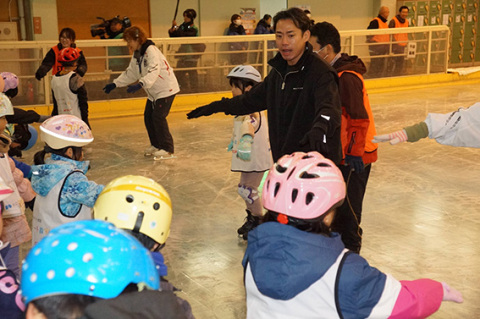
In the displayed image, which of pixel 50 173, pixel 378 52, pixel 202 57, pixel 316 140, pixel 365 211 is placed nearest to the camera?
pixel 316 140

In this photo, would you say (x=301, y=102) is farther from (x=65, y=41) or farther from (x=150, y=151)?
(x=65, y=41)

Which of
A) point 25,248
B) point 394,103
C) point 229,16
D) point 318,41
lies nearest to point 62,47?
point 25,248

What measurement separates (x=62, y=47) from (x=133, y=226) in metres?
6.85

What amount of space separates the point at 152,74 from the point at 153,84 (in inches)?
8.2

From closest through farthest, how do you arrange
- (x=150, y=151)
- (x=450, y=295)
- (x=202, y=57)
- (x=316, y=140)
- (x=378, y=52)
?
(x=450, y=295) < (x=316, y=140) < (x=150, y=151) < (x=202, y=57) < (x=378, y=52)

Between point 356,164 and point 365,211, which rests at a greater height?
point 356,164

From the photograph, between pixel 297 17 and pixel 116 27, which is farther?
pixel 116 27

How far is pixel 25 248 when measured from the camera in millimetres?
5027

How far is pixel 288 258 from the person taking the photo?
2.08m

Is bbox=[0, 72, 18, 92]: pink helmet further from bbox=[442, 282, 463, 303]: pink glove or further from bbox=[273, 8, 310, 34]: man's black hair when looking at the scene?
bbox=[442, 282, 463, 303]: pink glove

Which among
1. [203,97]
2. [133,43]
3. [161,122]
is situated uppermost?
[133,43]

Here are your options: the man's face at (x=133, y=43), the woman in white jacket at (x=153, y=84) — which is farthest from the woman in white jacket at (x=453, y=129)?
the man's face at (x=133, y=43)

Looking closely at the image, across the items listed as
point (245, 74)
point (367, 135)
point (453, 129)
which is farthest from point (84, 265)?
point (245, 74)

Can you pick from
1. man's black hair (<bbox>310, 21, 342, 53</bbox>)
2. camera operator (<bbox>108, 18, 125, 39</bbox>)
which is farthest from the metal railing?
man's black hair (<bbox>310, 21, 342, 53</bbox>)
